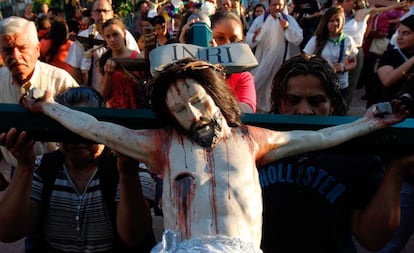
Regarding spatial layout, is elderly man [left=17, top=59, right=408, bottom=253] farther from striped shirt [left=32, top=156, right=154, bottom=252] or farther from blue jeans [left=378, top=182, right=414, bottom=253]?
blue jeans [left=378, top=182, right=414, bottom=253]

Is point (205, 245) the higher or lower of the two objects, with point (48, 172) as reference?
lower

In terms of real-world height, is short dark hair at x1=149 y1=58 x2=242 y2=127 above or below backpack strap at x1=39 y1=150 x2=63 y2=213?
above

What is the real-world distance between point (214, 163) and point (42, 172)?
A: 842mm

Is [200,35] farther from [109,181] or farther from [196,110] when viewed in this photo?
[109,181]

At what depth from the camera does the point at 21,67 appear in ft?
9.72

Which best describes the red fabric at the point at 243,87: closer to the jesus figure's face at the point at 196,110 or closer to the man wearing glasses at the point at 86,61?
the jesus figure's face at the point at 196,110

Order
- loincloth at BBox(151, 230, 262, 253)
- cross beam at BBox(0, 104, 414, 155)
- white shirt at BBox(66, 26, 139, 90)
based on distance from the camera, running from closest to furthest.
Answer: loincloth at BBox(151, 230, 262, 253)
cross beam at BBox(0, 104, 414, 155)
white shirt at BBox(66, 26, 139, 90)

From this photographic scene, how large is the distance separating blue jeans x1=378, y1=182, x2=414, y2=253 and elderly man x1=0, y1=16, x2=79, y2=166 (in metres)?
1.89

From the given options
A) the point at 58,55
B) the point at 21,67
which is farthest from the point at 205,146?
the point at 58,55

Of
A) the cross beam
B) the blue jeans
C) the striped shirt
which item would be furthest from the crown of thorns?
the blue jeans

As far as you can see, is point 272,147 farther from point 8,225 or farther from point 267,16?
point 267,16

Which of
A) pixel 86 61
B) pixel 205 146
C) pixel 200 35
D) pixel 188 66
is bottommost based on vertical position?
pixel 205 146

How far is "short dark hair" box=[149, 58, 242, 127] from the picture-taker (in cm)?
154

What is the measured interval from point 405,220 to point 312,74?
58.4 inches
